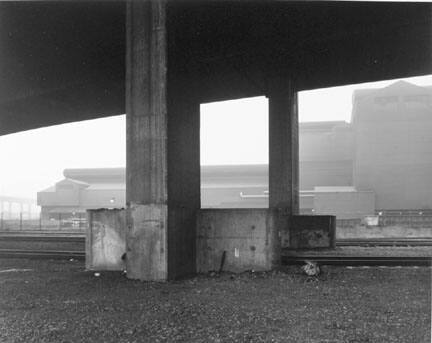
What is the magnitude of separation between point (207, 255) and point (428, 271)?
5.58 m

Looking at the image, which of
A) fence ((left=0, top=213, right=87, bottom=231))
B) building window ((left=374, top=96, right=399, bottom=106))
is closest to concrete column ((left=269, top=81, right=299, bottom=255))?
fence ((left=0, top=213, right=87, bottom=231))

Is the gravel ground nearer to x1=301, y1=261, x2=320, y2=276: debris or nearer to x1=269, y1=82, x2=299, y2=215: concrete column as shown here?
x1=301, y1=261, x2=320, y2=276: debris

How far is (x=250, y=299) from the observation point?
28.7ft

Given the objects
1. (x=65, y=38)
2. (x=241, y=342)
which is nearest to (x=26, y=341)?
(x=241, y=342)

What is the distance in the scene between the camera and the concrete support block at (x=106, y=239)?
12242 mm

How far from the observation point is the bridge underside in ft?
36.4

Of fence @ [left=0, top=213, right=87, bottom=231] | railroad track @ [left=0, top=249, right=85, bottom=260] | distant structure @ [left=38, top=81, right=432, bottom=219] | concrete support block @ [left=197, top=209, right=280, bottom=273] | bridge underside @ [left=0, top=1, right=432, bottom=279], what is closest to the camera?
bridge underside @ [left=0, top=1, right=432, bottom=279]

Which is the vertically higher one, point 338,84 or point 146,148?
point 338,84

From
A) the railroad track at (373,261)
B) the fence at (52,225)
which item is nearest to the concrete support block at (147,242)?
the railroad track at (373,261)

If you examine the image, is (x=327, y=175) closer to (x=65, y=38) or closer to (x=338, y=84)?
(x=338, y=84)

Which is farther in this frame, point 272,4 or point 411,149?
point 411,149

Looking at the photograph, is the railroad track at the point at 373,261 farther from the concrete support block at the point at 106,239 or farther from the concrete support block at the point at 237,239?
the concrete support block at the point at 106,239

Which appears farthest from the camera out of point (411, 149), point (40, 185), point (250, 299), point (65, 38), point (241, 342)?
point (40, 185)

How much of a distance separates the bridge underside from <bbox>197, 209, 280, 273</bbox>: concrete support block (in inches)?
7.5
